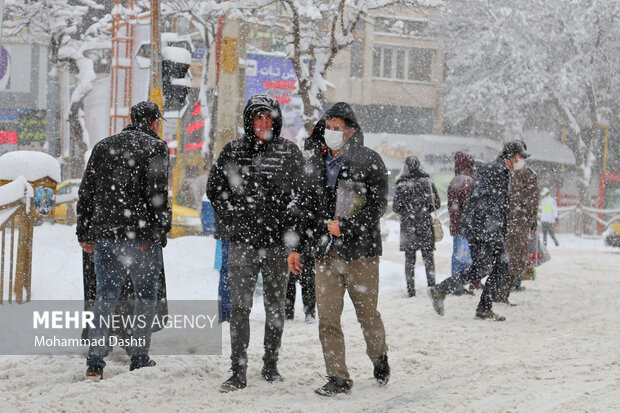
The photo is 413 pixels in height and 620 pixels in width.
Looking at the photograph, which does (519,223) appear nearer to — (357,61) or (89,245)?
(89,245)

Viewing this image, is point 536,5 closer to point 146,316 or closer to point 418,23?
point 418,23

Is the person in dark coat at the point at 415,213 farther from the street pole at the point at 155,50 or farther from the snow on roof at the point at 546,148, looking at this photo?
the snow on roof at the point at 546,148

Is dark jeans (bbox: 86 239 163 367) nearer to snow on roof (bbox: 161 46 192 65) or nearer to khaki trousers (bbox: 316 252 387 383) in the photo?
khaki trousers (bbox: 316 252 387 383)

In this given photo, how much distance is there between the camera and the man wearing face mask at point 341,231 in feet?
16.9

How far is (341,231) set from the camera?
203 inches

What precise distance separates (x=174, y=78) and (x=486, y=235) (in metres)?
4.71

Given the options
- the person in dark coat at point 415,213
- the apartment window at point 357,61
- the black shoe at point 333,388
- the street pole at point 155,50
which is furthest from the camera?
the apartment window at point 357,61

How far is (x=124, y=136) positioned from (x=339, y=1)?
8.76 m

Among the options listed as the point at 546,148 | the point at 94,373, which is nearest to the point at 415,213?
the point at 94,373

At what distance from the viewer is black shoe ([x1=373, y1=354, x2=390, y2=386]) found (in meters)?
5.36

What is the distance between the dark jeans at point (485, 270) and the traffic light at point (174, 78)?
435 cm

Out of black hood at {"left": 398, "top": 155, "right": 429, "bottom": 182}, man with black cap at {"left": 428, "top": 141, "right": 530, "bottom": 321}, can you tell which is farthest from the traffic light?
man with black cap at {"left": 428, "top": 141, "right": 530, "bottom": 321}

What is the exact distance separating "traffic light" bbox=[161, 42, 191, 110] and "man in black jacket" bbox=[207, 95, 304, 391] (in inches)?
207

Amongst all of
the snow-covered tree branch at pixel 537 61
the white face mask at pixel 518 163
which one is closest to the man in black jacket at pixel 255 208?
the white face mask at pixel 518 163
